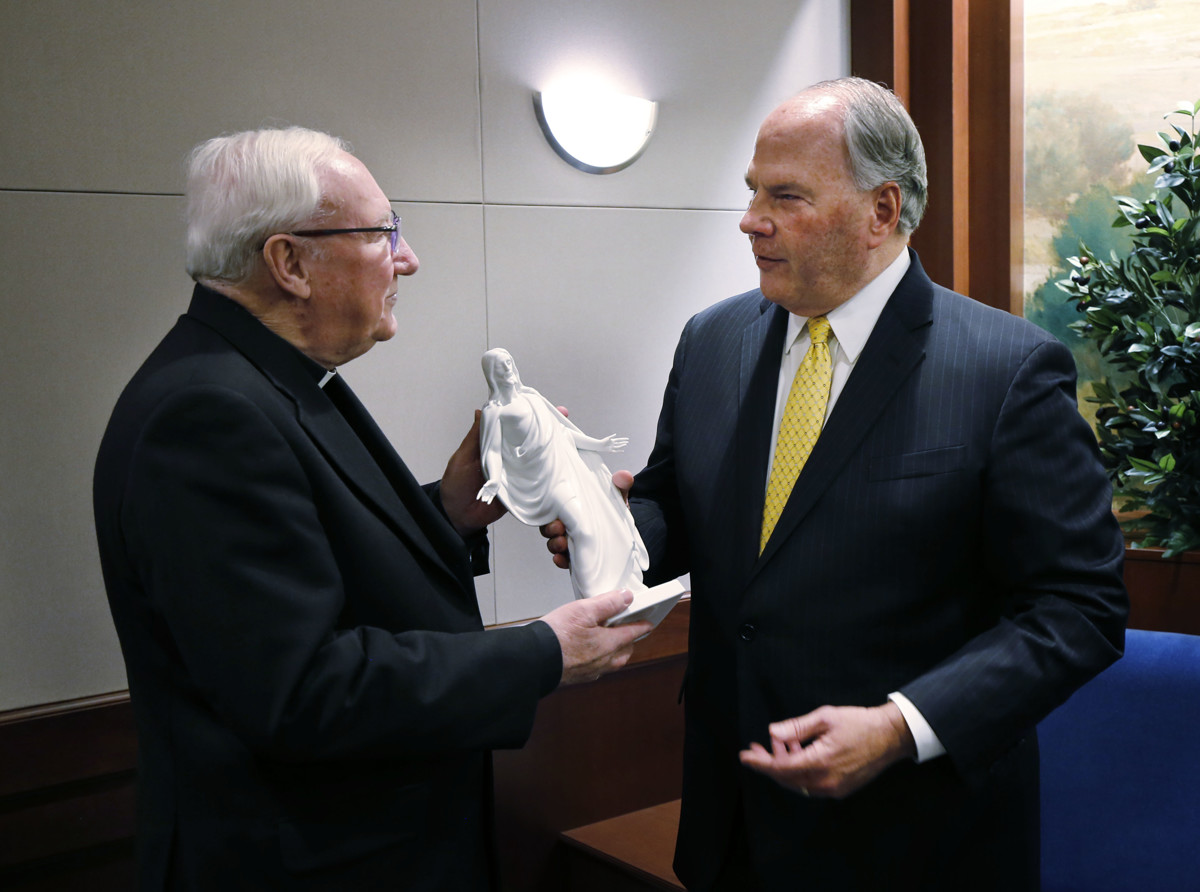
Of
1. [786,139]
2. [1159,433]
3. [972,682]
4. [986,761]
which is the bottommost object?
[986,761]

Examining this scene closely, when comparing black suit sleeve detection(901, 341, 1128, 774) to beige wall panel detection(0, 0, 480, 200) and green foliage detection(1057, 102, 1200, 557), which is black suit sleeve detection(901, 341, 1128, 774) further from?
beige wall panel detection(0, 0, 480, 200)

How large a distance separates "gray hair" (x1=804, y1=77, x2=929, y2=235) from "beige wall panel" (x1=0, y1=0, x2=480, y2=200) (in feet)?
3.89

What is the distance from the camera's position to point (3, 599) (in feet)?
7.31

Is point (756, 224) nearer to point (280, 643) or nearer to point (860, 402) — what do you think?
point (860, 402)

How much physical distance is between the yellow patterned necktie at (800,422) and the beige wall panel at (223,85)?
4.14ft

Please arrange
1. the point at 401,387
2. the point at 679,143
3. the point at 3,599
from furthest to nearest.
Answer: the point at 679,143, the point at 401,387, the point at 3,599

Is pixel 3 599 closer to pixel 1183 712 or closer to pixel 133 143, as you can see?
pixel 133 143

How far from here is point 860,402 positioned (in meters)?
1.71

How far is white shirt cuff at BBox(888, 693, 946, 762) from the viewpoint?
4.99ft

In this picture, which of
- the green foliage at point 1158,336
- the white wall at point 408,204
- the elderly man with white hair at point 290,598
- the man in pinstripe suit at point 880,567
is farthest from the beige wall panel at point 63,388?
the green foliage at point 1158,336

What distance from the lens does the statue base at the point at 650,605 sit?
1.67 metres

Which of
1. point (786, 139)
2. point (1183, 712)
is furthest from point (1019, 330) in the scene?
point (1183, 712)

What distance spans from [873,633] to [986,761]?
25 centimetres

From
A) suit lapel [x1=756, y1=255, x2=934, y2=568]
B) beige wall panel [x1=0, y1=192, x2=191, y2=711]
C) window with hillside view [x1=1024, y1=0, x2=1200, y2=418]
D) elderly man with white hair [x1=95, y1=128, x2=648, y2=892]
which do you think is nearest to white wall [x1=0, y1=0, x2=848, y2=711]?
beige wall panel [x1=0, y1=192, x2=191, y2=711]
